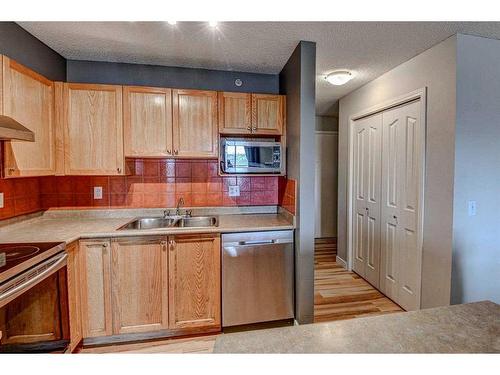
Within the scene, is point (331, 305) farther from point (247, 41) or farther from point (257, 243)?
point (247, 41)

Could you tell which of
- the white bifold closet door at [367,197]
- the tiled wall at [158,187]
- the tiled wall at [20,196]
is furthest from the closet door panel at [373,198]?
the tiled wall at [20,196]

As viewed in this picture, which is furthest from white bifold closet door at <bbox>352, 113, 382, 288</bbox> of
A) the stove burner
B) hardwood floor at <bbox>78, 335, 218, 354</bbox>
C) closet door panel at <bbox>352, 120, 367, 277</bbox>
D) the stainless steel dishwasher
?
the stove burner

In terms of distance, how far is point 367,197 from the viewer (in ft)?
10.4

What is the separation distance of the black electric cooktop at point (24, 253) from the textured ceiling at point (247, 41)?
1.57 m

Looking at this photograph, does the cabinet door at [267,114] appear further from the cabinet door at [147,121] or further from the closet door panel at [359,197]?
the closet door panel at [359,197]

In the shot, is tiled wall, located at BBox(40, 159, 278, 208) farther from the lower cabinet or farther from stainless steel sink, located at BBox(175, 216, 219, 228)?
the lower cabinet

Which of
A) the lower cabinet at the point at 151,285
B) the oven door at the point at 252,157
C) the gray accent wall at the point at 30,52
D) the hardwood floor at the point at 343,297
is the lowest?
the hardwood floor at the point at 343,297

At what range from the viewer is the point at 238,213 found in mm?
2805

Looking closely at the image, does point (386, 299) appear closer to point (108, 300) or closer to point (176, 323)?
point (176, 323)

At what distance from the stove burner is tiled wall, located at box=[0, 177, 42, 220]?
1.97 ft

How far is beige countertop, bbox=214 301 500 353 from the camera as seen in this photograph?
71 centimetres

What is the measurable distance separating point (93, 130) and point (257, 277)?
1891 millimetres

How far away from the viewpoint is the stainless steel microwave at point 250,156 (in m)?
2.35
